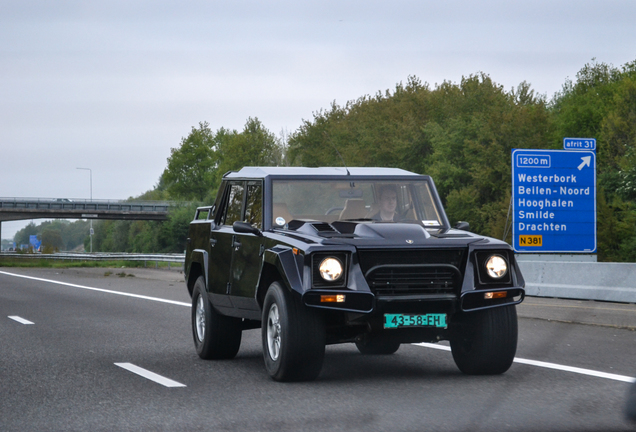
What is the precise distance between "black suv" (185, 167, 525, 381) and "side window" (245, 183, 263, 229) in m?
0.01

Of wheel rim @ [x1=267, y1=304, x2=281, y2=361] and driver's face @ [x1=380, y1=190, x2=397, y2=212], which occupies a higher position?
driver's face @ [x1=380, y1=190, x2=397, y2=212]

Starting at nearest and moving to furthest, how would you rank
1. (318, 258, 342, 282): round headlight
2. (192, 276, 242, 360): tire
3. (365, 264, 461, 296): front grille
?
(318, 258, 342, 282): round headlight
(365, 264, 461, 296): front grille
(192, 276, 242, 360): tire

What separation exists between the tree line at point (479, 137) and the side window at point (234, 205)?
43.4 meters

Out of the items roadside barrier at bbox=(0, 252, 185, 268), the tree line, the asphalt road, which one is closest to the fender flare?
the asphalt road

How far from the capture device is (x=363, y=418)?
6078mm

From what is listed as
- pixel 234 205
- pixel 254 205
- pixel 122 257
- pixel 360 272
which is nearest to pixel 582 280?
pixel 234 205

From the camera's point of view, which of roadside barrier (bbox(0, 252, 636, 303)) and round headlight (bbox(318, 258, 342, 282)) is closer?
round headlight (bbox(318, 258, 342, 282))

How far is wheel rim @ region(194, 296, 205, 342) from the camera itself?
380 inches

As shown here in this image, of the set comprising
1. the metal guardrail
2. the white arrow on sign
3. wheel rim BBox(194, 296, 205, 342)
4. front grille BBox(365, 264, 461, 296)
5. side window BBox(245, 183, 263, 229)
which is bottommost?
the metal guardrail

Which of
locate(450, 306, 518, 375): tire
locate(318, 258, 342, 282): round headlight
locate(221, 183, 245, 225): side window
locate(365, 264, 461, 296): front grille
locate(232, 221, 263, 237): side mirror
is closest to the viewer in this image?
locate(318, 258, 342, 282): round headlight

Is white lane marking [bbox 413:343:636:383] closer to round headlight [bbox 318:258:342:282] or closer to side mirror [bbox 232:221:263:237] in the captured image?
round headlight [bbox 318:258:342:282]

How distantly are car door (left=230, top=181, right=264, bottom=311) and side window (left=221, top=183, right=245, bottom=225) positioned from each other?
0.15 metres

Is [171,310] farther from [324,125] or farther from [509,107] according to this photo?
[324,125]

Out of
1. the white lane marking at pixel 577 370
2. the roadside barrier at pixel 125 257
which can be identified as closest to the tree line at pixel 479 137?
the roadside barrier at pixel 125 257
